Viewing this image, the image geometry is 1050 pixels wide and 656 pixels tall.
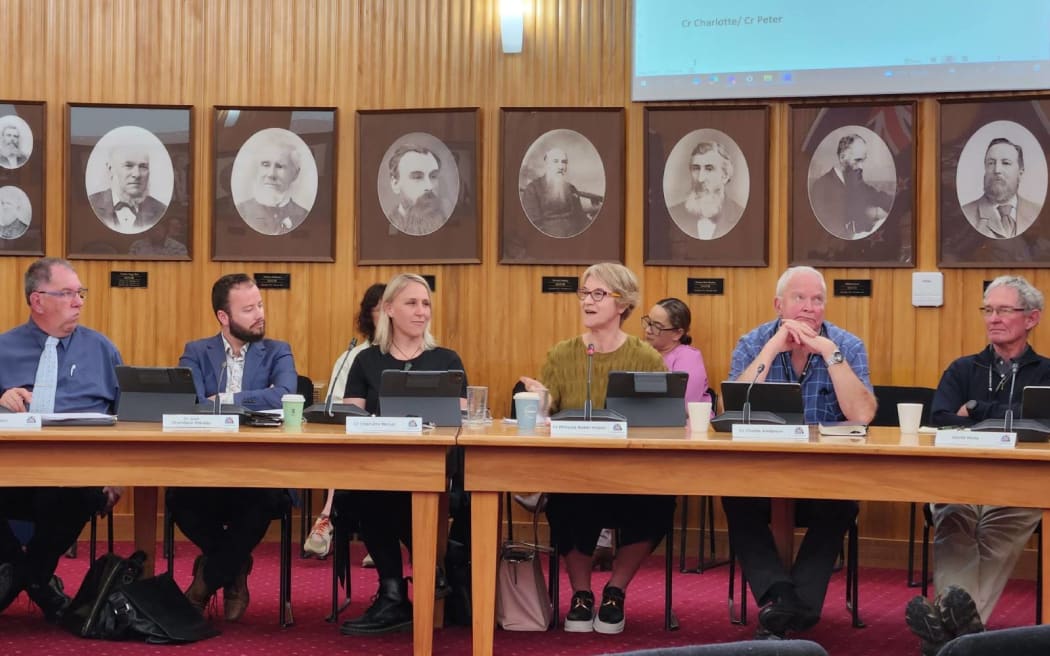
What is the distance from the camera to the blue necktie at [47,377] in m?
4.73

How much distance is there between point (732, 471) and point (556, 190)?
2823 millimetres

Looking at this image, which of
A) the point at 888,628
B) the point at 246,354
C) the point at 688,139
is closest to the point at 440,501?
the point at 246,354

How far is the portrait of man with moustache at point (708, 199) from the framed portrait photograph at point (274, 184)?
1774mm

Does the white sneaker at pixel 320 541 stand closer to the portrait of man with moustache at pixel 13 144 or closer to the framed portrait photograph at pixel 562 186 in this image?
the framed portrait photograph at pixel 562 186

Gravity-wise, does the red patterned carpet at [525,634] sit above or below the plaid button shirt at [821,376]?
below

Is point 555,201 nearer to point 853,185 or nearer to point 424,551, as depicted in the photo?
point 853,185

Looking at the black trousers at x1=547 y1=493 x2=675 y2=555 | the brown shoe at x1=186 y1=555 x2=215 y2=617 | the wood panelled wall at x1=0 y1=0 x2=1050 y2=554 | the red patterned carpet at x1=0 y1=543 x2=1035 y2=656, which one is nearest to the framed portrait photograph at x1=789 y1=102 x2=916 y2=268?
the wood panelled wall at x1=0 y1=0 x2=1050 y2=554

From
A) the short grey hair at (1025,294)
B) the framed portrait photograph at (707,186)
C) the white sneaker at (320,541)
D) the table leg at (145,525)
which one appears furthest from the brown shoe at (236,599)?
the short grey hair at (1025,294)

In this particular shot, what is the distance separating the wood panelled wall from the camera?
615 centimetres

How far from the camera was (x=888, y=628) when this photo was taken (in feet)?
14.6

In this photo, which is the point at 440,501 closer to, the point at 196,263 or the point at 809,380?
the point at 809,380

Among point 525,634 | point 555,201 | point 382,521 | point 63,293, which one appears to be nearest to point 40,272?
point 63,293

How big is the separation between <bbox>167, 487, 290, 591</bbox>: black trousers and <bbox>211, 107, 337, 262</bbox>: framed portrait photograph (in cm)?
208

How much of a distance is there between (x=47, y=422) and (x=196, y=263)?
264cm
